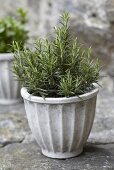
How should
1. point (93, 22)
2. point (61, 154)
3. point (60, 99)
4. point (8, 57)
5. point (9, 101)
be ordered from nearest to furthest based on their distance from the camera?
point (60, 99) < point (61, 154) < point (8, 57) < point (9, 101) < point (93, 22)

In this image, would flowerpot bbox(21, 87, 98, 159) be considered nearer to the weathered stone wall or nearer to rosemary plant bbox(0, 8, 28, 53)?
rosemary plant bbox(0, 8, 28, 53)

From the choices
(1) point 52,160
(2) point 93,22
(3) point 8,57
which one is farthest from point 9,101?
(1) point 52,160

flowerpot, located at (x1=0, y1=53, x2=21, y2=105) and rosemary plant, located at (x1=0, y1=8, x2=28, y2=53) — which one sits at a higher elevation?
rosemary plant, located at (x1=0, y1=8, x2=28, y2=53)

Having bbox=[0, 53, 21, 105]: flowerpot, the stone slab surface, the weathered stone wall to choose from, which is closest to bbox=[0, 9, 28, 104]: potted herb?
bbox=[0, 53, 21, 105]: flowerpot

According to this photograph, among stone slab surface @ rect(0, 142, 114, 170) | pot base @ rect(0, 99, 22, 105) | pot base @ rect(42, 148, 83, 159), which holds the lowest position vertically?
pot base @ rect(0, 99, 22, 105)

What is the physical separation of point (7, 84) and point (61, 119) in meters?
0.92

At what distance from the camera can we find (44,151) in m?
1.81

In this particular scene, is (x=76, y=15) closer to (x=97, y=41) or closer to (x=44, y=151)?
(x=97, y=41)

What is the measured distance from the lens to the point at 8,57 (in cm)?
246

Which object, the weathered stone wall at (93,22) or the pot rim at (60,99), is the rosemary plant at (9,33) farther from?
the pot rim at (60,99)

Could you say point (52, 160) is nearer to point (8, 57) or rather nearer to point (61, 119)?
point (61, 119)

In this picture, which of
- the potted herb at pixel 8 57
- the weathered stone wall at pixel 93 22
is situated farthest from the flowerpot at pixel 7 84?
the weathered stone wall at pixel 93 22

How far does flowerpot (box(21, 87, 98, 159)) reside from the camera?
1.66 m

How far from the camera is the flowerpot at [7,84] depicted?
2.46 metres
